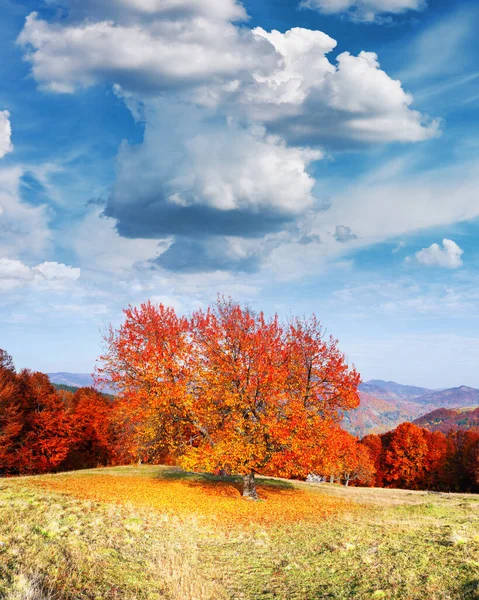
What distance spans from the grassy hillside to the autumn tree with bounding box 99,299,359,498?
3216mm

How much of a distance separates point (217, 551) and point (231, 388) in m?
10.3

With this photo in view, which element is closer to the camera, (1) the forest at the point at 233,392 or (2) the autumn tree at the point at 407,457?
(1) the forest at the point at 233,392

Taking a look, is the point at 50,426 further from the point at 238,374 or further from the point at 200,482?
the point at 238,374

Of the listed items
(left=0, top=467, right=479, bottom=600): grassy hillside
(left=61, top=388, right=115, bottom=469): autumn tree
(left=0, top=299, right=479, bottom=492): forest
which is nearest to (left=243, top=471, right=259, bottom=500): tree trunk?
(left=0, top=299, right=479, bottom=492): forest

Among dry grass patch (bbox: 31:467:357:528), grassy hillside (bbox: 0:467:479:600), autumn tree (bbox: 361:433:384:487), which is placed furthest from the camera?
autumn tree (bbox: 361:433:384:487)

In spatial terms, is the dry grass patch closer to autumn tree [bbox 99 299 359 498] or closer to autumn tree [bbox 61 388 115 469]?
autumn tree [bbox 99 299 359 498]

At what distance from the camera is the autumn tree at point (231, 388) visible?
24.1 metres

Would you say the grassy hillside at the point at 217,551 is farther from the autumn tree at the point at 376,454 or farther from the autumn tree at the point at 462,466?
the autumn tree at the point at 376,454

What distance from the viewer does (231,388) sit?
24.6 m

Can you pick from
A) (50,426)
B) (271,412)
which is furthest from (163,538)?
(50,426)

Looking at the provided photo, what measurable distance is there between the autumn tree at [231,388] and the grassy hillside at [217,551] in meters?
3.22

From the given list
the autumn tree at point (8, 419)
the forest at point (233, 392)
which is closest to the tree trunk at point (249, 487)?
the forest at point (233, 392)

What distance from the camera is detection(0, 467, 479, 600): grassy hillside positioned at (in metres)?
10.6

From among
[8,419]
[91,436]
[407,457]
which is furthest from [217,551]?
[407,457]
